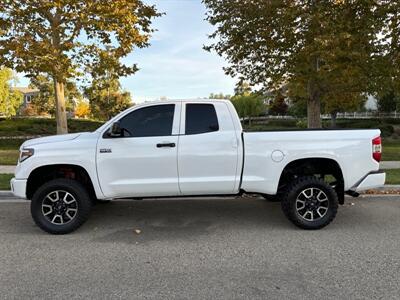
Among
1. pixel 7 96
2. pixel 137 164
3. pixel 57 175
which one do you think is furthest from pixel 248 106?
pixel 137 164

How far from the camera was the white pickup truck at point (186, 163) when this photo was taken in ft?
19.5

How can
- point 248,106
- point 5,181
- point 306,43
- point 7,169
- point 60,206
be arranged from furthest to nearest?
point 248,106 < point 306,43 < point 7,169 < point 5,181 < point 60,206

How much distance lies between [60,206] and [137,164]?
1.27m

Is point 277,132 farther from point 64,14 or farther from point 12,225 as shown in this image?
point 64,14

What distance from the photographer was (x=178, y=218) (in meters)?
6.77

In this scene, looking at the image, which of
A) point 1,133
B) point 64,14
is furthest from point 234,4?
point 1,133

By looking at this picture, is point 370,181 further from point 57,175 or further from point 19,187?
point 19,187

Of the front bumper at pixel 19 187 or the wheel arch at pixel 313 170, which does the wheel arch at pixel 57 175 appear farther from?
the wheel arch at pixel 313 170

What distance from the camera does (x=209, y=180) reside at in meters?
6.01

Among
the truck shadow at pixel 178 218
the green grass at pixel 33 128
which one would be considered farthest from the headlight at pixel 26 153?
the green grass at pixel 33 128

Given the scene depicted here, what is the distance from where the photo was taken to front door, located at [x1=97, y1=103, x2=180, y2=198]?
5.94 metres

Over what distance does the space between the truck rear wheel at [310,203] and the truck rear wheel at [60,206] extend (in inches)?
114

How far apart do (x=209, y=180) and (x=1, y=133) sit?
97.4ft

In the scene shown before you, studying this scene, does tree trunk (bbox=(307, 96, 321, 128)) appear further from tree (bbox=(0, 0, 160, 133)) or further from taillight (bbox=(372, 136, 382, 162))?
taillight (bbox=(372, 136, 382, 162))
